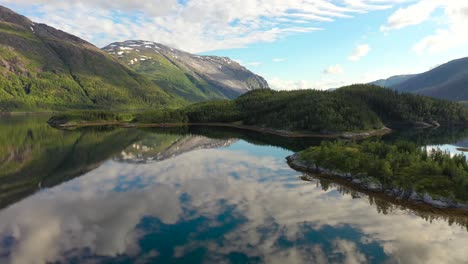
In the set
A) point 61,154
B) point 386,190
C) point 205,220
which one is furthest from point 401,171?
point 61,154

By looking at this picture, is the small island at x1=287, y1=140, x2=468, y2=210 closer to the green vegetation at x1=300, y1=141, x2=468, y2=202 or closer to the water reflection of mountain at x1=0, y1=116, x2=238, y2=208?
the green vegetation at x1=300, y1=141, x2=468, y2=202

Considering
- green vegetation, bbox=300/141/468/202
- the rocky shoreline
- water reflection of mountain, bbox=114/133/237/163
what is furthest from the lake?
water reflection of mountain, bbox=114/133/237/163

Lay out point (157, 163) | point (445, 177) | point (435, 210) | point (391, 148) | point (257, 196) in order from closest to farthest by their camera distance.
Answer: point (435, 210)
point (445, 177)
point (257, 196)
point (391, 148)
point (157, 163)

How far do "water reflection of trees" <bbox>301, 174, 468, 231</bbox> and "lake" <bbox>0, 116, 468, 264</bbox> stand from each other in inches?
12.2

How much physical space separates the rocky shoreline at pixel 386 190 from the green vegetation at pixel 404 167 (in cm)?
96

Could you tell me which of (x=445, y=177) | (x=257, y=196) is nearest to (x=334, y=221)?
(x=257, y=196)

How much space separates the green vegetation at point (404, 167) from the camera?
202 ft

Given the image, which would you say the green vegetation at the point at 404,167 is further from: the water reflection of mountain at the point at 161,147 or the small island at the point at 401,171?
the water reflection of mountain at the point at 161,147

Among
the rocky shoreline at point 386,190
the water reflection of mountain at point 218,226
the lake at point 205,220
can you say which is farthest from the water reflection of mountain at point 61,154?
the rocky shoreline at point 386,190

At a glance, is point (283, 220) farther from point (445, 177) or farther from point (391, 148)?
point (391, 148)

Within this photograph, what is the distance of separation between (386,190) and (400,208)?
8739 millimetres

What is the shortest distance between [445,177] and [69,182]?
90.2 metres

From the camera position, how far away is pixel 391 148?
87.6 m

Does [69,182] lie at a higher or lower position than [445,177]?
lower
